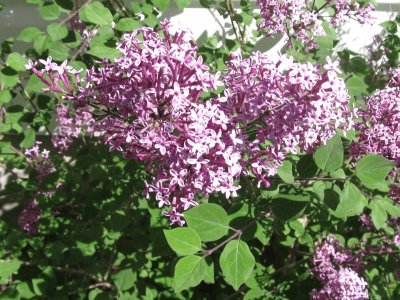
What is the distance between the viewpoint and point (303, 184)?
1522mm

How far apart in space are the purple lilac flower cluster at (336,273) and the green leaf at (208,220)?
2.80ft

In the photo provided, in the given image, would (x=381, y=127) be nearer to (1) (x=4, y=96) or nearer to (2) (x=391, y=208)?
(2) (x=391, y=208)

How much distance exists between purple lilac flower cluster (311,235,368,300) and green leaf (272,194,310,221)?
709mm

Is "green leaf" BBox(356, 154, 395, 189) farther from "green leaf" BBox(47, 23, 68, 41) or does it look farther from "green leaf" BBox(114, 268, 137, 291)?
"green leaf" BBox(47, 23, 68, 41)

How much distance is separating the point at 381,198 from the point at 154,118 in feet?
3.17

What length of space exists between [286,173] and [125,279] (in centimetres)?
110

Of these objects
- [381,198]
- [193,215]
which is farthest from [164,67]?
[381,198]

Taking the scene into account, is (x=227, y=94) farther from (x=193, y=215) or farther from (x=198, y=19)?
(x=198, y=19)

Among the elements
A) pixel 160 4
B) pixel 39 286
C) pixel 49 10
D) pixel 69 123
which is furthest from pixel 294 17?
pixel 39 286

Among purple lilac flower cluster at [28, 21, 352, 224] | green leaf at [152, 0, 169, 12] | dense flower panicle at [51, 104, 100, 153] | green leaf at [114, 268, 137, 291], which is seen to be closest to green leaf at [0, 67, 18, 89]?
dense flower panicle at [51, 104, 100, 153]

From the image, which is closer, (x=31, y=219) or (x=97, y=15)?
(x=97, y=15)

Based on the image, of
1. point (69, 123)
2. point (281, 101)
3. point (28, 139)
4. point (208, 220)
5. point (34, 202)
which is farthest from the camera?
point (69, 123)

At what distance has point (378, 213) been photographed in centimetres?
150

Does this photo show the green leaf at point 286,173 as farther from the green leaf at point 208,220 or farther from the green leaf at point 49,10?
the green leaf at point 49,10
